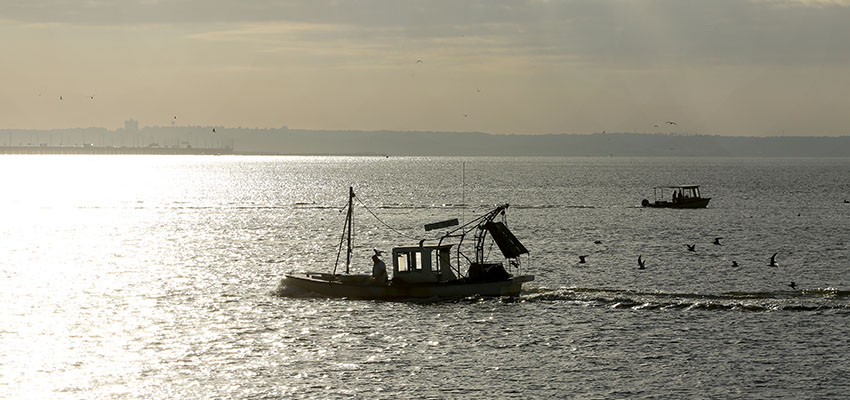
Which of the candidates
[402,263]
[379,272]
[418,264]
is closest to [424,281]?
[418,264]

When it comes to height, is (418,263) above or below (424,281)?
above

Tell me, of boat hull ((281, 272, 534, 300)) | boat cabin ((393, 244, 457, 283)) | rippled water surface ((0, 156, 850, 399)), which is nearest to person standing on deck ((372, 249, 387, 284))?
boat hull ((281, 272, 534, 300))

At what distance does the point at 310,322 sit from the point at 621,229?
7880 centimetres

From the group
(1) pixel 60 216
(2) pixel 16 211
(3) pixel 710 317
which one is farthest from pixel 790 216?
(2) pixel 16 211

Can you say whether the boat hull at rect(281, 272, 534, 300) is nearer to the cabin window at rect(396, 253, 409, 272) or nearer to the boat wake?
the cabin window at rect(396, 253, 409, 272)

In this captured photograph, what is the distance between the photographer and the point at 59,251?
10794 centimetres

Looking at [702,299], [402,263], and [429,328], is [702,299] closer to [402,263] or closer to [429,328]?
[402,263]

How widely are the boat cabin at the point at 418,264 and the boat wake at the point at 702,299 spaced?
5754 mm

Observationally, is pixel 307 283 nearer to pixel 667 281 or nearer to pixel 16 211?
pixel 667 281

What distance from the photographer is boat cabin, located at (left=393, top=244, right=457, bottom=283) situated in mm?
67312

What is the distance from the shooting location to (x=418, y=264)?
6762 cm

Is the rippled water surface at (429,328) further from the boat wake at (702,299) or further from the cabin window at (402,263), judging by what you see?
the cabin window at (402,263)

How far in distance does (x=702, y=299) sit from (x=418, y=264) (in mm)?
18174

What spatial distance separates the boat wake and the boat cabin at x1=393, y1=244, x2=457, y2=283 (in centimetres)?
575
